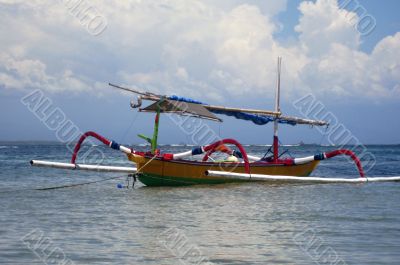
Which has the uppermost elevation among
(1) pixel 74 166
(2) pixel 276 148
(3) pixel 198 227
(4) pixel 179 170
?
(2) pixel 276 148

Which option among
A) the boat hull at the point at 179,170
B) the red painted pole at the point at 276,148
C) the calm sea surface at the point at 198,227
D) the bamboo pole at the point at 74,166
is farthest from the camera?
the red painted pole at the point at 276,148

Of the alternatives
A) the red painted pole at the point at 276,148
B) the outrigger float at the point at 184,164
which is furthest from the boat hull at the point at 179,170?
the red painted pole at the point at 276,148

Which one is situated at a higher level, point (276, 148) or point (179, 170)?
point (276, 148)

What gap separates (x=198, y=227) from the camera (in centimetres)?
1456

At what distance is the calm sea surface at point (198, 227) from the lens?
433 inches

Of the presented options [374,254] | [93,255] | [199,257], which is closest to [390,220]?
[374,254]

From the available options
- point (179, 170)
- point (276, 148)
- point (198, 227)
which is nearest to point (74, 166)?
point (179, 170)

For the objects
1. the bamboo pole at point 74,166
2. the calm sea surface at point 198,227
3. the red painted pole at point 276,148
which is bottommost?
the calm sea surface at point 198,227

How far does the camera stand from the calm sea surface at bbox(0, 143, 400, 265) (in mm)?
11000

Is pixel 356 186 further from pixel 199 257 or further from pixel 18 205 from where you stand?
pixel 199 257

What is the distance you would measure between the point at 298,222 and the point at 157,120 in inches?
453

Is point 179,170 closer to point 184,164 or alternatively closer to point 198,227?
point 184,164

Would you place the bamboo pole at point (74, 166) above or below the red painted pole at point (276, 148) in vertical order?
below

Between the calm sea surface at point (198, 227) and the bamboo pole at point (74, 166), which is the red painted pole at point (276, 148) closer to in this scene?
the calm sea surface at point (198, 227)
